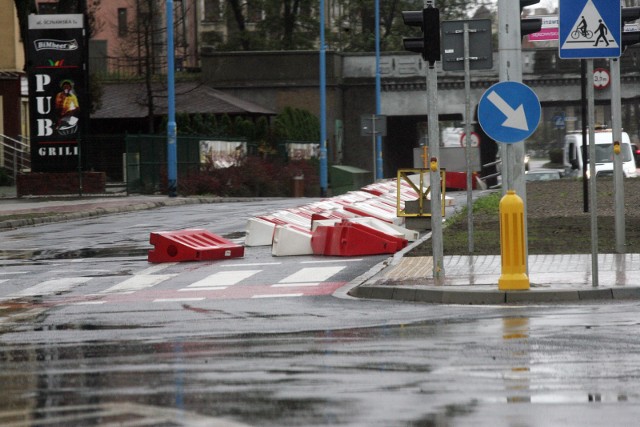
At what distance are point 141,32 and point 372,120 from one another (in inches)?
407

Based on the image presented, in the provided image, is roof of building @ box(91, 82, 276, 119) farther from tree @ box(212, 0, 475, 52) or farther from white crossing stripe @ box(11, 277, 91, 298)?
white crossing stripe @ box(11, 277, 91, 298)

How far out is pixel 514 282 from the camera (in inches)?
568

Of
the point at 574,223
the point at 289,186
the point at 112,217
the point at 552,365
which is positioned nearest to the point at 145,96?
the point at 289,186

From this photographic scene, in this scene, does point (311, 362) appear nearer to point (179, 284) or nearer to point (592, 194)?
point (592, 194)

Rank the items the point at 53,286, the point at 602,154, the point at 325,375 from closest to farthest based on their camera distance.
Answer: the point at 325,375 → the point at 53,286 → the point at 602,154

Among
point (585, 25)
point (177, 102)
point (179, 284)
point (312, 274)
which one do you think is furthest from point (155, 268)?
point (177, 102)

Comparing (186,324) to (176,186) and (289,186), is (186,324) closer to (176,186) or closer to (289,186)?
(176,186)

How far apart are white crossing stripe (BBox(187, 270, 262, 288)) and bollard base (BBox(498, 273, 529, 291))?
Answer: 379 centimetres

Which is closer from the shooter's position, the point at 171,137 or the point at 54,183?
the point at 54,183

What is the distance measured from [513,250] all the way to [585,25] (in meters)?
2.38

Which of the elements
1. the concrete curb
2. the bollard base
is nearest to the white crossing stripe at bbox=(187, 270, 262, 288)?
the concrete curb

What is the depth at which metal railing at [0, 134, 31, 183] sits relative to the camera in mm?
56750

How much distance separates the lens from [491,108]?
15023mm

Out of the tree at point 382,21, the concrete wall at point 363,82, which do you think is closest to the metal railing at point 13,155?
the concrete wall at point 363,82
